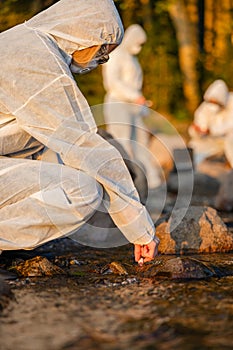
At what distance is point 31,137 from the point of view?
5.15 meters

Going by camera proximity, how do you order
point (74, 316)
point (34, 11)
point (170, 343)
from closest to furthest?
point (170, 343) < point (74, 316) < point (34, 11)

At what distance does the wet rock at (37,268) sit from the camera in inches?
198

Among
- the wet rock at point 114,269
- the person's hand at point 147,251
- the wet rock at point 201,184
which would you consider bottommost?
the wet rock at point 201,184

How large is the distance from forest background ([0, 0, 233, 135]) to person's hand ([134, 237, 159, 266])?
527 inches

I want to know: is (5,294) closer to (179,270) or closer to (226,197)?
(179,270)

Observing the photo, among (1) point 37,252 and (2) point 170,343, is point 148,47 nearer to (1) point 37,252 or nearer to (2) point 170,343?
(1) point 37,252

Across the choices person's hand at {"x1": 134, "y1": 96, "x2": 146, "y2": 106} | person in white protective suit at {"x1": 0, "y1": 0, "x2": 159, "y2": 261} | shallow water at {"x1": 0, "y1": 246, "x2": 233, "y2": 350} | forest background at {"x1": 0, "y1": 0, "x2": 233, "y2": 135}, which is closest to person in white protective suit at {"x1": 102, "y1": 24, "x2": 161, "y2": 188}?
person's hand at {"x1": 134, "y1": 96, "x2": 146, "y2": 106}

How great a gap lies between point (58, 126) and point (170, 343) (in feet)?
5.26

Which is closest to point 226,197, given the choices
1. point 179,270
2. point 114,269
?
point 114,269

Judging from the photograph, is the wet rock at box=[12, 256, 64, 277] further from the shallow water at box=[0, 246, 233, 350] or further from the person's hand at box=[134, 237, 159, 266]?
the person's hand at box=[134, 237, 159, 266]

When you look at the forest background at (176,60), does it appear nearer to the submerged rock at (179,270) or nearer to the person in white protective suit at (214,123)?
the person in white protective suit at (214,123)

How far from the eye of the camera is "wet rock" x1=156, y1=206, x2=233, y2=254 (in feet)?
19.7

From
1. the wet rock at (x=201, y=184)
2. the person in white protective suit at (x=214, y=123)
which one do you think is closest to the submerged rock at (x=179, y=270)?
the wet rock at (x=201, y=184)

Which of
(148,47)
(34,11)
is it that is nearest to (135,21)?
(148,47)
